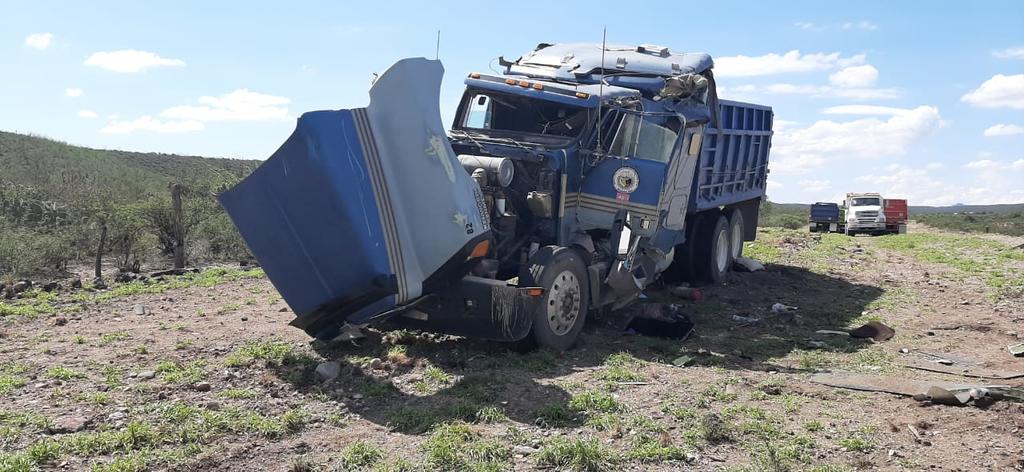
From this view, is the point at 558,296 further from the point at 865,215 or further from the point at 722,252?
the point at 865,215

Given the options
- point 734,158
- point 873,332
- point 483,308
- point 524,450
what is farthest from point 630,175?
point 734,158

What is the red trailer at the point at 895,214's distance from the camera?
35312 millimetres

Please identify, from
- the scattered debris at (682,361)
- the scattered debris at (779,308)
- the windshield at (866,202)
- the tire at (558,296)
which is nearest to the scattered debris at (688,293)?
the scattered debris at (779,308)

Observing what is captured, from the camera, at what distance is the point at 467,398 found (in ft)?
20.0

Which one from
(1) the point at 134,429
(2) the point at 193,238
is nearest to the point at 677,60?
(1) the point at 134,429

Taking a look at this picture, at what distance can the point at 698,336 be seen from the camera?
9219mm

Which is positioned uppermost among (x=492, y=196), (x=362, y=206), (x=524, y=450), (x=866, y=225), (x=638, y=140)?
(x=638, y=140)

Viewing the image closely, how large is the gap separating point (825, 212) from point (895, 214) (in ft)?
11.5

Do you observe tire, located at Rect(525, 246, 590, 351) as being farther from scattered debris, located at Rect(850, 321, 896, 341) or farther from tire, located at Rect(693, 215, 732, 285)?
tire, located at Rect(693, 215, 732, 285)

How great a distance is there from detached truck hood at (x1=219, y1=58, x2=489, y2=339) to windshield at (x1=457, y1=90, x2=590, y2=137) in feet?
7.79

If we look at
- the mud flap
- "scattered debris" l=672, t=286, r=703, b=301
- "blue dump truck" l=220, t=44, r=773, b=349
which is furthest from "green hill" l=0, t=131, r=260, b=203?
the mud flap

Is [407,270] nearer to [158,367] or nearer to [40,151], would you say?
[158,367]

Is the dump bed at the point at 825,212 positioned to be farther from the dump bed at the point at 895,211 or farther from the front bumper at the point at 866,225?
the front bumper at the point at 866,225

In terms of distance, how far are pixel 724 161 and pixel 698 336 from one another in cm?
478
